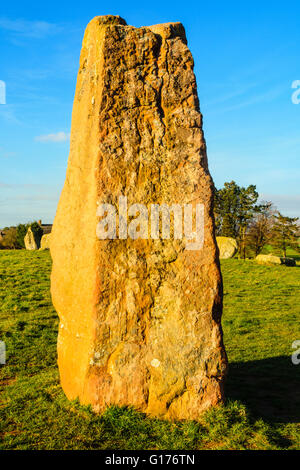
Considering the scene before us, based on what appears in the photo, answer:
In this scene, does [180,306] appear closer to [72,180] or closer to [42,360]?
[72,180]

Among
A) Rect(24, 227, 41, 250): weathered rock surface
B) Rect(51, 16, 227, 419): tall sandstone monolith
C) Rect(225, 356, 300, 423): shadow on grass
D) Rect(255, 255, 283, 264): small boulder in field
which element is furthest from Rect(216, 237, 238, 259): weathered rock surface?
Rect(51, 16, 227, 419): tall sandstone monolith

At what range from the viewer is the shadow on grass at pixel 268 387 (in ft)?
21.8

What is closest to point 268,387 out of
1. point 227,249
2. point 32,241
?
point 227,249

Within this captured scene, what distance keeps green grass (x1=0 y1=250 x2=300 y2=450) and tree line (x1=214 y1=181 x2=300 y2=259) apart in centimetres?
2886

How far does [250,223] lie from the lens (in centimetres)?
4584

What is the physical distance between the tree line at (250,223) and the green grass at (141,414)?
28864 mm

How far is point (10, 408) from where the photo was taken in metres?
6.32

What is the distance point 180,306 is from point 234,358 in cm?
439

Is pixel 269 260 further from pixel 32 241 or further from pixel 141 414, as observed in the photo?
pixel 141 414

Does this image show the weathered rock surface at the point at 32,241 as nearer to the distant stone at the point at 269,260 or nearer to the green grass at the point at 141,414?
the green grass at the point at 141,414

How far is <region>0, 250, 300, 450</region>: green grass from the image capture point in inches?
209

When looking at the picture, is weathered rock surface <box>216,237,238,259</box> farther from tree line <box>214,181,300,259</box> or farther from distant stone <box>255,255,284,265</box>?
tree line <box>214,181,300,259</box>
